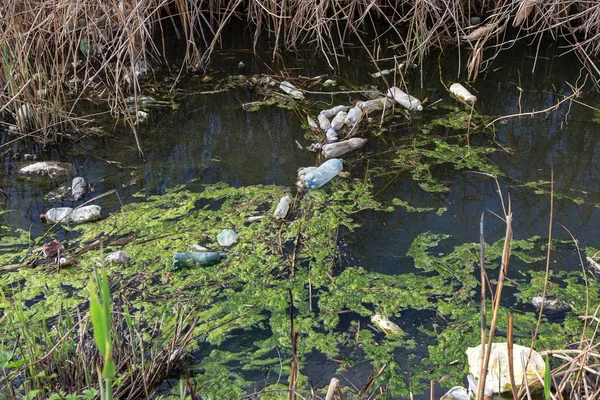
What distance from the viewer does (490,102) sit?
11.1 feet

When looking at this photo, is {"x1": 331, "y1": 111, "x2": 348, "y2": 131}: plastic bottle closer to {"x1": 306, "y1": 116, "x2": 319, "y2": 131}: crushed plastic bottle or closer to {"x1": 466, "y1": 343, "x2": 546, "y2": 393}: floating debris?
{"x1": 306, "y1": 116, "x2": 319, "y2": 131}: crushed plastic bottle

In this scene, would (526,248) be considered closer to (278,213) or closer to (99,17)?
(278,213)

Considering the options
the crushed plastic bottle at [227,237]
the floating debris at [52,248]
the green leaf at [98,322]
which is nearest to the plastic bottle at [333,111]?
the crushed plastic bottle at [227,237]

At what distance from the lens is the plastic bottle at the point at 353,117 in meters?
3.09

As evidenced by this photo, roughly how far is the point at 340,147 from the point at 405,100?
2.13 ft

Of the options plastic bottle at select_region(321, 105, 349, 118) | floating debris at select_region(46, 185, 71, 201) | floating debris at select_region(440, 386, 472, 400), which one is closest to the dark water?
floating debris at select_region(46, 185, 71, 201)

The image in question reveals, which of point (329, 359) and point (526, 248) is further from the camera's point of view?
point (526, 248)

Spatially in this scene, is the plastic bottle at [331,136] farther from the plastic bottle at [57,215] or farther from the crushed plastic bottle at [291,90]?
the plastic bottle at [57,215]

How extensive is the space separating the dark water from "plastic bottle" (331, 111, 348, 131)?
0.17 meters

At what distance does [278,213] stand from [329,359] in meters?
0.78

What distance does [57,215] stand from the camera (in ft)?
7.93

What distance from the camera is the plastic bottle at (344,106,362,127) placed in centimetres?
309

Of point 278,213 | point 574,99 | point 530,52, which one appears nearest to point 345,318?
point 278,213

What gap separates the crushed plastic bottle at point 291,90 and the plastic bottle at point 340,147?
2.18 feet
